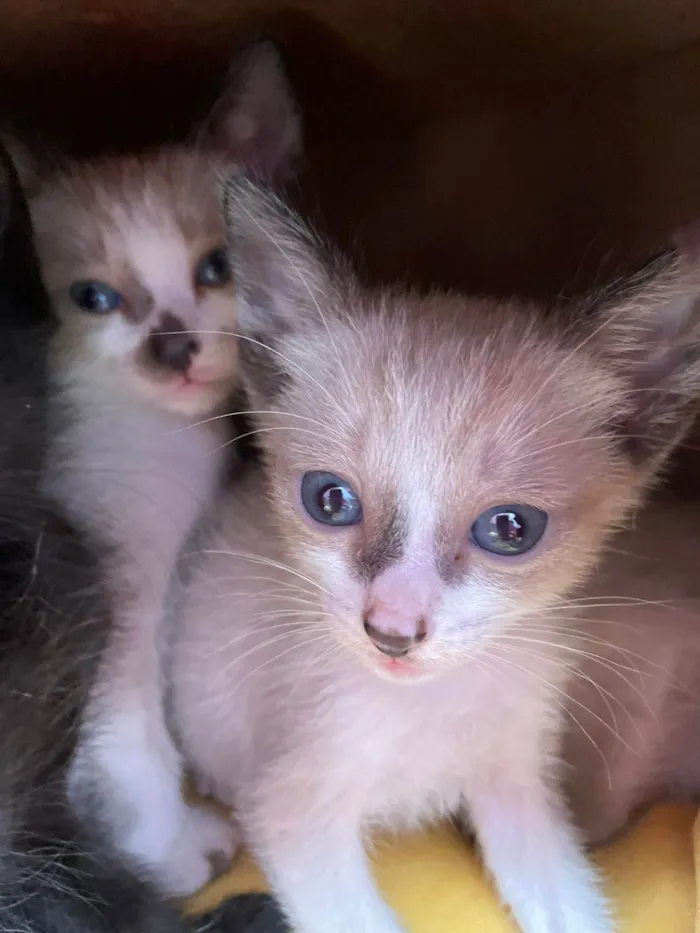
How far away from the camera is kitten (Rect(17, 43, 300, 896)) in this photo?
113 centimetres

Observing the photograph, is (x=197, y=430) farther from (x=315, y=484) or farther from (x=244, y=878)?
(x=244, y=878)

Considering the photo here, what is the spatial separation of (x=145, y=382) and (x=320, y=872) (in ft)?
1.96

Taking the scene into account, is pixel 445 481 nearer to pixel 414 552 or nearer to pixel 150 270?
pixel 414 552

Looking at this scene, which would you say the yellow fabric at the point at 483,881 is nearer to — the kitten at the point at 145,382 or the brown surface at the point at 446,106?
the kitten at the point at 145,382

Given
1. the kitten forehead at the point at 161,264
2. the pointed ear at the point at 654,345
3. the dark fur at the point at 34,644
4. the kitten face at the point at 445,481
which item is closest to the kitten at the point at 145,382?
the kitten forehead at the point at 161,264

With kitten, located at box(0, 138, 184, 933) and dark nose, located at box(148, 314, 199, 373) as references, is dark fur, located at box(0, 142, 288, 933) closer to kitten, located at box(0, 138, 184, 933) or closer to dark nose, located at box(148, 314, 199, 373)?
kitten, located at box(0, 138, 184, 933)

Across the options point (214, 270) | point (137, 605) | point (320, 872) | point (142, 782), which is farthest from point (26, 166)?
point (320, 872)

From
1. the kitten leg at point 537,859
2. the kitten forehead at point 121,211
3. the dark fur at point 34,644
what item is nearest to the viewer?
the dark fur at point 34,644

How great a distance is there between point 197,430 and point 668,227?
709 mm

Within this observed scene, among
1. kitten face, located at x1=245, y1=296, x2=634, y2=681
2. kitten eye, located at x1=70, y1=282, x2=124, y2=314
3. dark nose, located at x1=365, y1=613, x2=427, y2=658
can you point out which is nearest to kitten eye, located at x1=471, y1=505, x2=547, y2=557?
kitten face, located at x1=245, y1=296, x2=634, y2=681

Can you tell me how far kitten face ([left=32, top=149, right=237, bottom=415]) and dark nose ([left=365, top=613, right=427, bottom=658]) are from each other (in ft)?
1.38

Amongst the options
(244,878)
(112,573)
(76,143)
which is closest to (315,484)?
(112,573)

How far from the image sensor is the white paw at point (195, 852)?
1.13 meters

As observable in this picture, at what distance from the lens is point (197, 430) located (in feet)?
4.28
